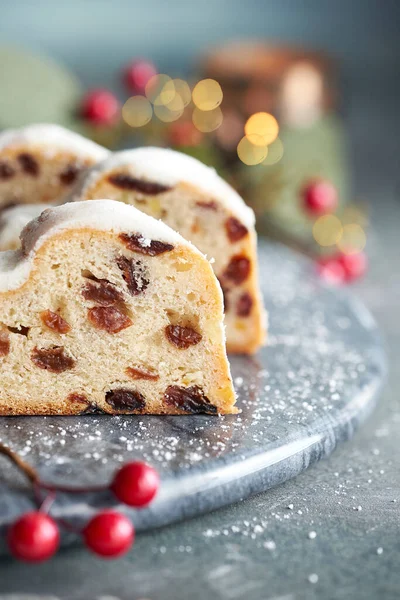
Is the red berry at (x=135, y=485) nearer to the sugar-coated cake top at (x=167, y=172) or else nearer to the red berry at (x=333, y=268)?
the sugar-coated cake top at (x=167, y=172)

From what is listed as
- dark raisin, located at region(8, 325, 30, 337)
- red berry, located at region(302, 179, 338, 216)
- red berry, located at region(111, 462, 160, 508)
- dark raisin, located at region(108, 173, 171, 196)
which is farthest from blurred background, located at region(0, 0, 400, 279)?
red berry, located at region(111, 462, 160, 508)

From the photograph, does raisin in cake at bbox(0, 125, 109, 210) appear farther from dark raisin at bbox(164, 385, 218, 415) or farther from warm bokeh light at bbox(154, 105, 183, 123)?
warm bokeh light at bbox(154, 105, 183, 123)

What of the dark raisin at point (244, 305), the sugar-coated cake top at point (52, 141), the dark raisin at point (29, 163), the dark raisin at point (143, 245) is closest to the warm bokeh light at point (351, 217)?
the dark raisin at point (244, 305)

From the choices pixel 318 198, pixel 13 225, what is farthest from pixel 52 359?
pixel 318 198

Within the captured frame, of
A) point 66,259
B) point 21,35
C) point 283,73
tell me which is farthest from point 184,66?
point 66,259

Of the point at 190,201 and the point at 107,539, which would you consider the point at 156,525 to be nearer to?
the point at 107,539

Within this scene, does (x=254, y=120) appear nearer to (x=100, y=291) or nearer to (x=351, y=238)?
(x=351, y=238)
